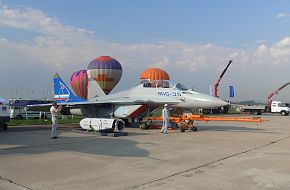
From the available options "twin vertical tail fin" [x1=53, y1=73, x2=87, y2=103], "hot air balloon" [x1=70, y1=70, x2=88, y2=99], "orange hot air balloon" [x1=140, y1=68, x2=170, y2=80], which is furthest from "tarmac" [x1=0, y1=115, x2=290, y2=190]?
"orange hot air balloon" [x1=140, y1=68, x2=170, y2=80]

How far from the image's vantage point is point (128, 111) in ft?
50.8

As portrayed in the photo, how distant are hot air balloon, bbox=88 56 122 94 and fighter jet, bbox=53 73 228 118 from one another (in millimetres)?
26306

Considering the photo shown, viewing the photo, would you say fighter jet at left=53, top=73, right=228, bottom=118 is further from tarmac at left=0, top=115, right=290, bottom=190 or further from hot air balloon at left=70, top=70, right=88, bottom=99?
hot air balloon at left=70, top=70, right=88, bottom=99

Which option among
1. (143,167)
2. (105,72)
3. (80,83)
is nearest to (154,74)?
(105,72)

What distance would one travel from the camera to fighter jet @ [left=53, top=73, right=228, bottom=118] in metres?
14.3

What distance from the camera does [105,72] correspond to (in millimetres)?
44406

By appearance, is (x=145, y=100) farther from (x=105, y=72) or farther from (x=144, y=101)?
(x=105, y=72)

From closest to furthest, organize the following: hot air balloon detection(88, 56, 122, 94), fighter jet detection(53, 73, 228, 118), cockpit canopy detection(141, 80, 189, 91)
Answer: fighter jet detection(53, 73, 228, 118) < cockpit canopy detection(141, 80, 189, 91) < hot air balloon detection(88, 56, 122, 94)

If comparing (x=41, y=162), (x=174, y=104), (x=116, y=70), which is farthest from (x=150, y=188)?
(x=116, y=70)

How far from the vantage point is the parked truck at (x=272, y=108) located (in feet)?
147

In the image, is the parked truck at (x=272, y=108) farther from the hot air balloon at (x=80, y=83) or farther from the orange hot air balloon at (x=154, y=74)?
the hot air balloon at (x=80, y=83)

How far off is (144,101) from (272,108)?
3690 centimetres

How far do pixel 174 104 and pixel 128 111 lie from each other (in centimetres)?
236

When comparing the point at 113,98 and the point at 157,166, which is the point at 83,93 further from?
the point at 157,166
